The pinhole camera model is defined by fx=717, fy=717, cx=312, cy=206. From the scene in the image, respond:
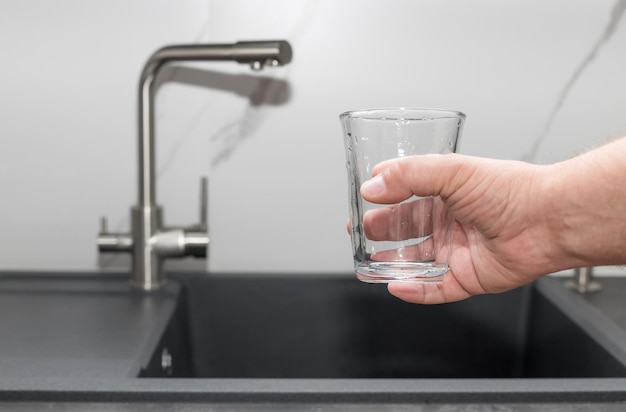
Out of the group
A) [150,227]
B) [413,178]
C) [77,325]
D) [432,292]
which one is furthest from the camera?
[150,227]

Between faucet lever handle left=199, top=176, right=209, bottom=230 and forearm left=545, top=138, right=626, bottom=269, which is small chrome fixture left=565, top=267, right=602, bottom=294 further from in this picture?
faucet lever handle left=199, top=176, right=209, bottom=230

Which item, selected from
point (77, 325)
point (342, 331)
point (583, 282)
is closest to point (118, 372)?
point (77, 325)

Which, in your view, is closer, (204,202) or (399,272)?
(399,272)

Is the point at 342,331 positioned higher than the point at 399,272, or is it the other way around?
the point at 399,272

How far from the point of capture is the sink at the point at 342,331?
3.71 feet

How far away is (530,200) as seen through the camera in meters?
0.63

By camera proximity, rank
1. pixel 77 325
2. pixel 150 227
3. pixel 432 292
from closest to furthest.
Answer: pixel 432 292 < pixel 77 325 < pixel 150 227

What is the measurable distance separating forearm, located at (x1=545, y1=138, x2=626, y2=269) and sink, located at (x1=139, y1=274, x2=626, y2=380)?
0.49 metres

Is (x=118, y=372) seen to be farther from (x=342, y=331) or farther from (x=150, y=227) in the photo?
(x=342, y=331)

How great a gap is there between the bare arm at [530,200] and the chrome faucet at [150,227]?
0.46 metres

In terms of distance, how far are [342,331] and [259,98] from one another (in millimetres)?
393

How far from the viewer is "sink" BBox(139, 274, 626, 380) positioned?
1.13 metres

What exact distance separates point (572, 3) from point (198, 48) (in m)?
0.58

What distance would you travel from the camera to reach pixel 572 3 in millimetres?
1114
